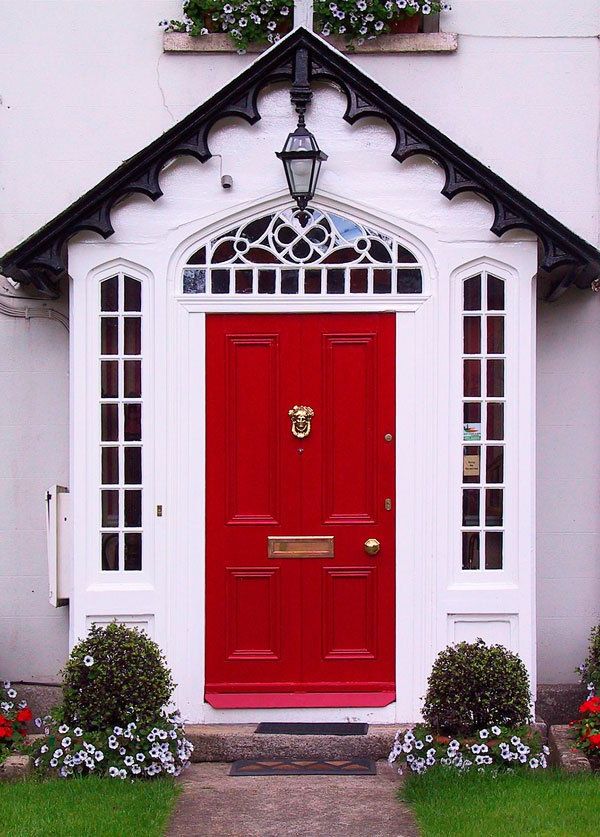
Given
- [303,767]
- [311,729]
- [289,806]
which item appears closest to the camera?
[289,806]

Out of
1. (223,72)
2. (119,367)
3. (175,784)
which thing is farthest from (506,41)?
(175,784)

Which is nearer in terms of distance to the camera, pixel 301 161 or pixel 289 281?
pixel 301 161

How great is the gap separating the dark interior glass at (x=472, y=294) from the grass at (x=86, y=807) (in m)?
3.35

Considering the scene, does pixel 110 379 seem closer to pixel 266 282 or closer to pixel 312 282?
pixel 266 282

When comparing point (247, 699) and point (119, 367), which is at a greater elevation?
point (119, 367)

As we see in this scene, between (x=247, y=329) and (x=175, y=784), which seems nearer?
(x=175, y=784)

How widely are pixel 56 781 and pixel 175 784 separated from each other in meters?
0.66

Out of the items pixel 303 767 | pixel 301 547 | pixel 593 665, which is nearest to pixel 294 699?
pixel 303 767

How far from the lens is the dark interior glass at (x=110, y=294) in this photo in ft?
24.5

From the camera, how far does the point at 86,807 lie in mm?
6172

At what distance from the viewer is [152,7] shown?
26.1ft

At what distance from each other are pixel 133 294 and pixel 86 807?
10.0 feet

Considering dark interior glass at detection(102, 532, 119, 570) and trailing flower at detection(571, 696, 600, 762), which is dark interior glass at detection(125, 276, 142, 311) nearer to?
dark interior glass at detection(102, 532, 119, 570)

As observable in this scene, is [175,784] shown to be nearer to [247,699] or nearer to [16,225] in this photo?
[247,699]
